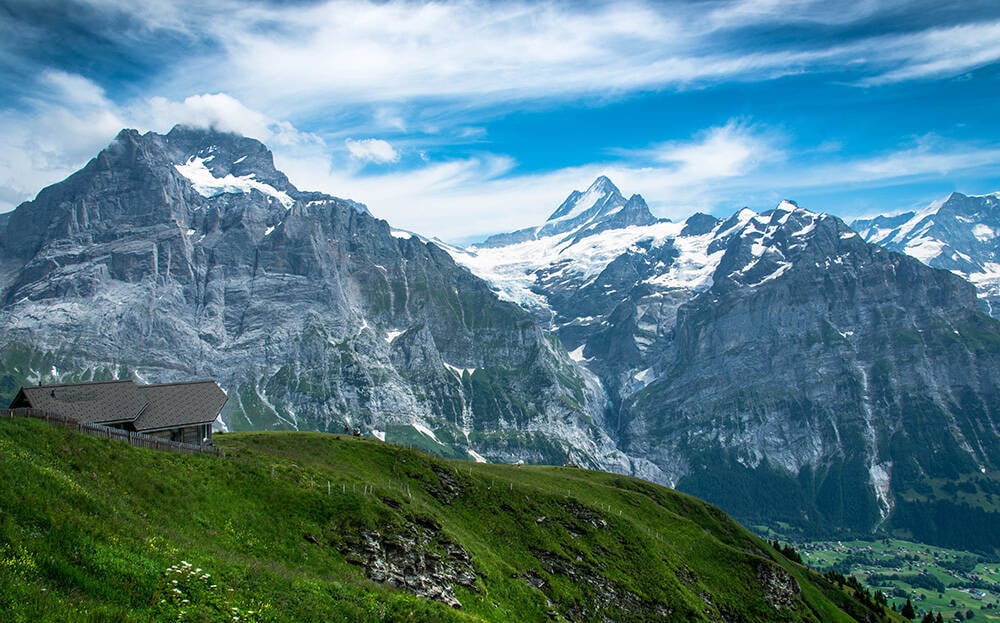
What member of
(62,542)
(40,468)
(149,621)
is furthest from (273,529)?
(149,621)

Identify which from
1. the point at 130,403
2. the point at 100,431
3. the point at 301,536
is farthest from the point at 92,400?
the point at 301,536

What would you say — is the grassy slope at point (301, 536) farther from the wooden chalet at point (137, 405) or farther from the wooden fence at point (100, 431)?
the wooden chalet at point (137, 405)

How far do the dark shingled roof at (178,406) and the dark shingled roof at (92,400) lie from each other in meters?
0.99

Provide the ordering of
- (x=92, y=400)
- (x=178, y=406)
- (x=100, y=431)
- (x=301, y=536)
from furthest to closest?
(x=178, y=406)
(x=92, y=400)
(x=100, y=431)
(x=301, y=536)

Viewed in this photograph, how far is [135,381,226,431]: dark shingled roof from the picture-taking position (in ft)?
212

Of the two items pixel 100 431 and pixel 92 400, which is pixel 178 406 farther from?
pixel 100 431

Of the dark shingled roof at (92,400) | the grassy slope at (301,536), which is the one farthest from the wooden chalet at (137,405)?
the grassy slope at (301,536)

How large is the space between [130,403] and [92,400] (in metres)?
3.16

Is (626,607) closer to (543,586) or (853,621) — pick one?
(543,586)

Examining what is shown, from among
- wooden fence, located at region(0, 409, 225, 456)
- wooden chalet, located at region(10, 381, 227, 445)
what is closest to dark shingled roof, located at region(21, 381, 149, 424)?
wooden chalet, located at region(10, 381, 227, 445)

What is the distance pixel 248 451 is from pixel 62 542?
4453 cm

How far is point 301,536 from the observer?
1973 inches

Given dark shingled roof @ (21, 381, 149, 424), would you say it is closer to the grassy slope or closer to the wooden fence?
the wooden fence

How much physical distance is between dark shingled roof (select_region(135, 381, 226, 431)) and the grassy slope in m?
4.59
